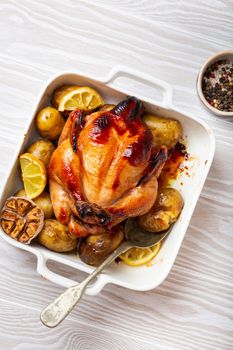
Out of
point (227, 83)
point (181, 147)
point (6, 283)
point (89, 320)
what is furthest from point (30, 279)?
point (227, 83)

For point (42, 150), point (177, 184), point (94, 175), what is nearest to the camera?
point (94, 175)

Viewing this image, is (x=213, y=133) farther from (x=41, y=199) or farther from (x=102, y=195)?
Answer: (x=41, y=199)

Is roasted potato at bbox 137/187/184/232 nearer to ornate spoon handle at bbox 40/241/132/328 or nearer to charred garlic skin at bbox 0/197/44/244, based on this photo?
ornate spoon handle at bbox 40/241/132/328

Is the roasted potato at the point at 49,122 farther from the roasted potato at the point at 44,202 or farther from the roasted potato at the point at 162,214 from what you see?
the roasted potato at the point at 162,214

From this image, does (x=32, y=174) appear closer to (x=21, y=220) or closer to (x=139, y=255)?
(x=21, y=220)

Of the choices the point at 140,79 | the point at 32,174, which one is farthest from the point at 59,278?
the point at 140,79

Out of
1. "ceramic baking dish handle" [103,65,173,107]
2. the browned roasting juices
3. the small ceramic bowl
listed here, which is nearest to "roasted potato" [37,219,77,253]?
the browned roasting juices
